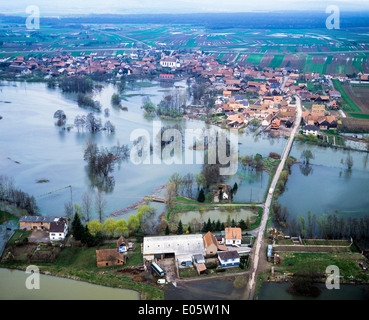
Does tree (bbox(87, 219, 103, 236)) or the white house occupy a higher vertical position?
the white house

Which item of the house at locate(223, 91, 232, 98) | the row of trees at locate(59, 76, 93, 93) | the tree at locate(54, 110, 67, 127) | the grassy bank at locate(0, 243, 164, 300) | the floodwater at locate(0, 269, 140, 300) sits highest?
the row of trees at locate(59, 76, 93, 93)

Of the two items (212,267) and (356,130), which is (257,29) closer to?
(356,130)

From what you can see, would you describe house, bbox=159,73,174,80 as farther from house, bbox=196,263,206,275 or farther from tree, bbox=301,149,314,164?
house, bbox=196,263,206,275

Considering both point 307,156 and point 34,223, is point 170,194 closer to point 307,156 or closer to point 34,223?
point 34,223

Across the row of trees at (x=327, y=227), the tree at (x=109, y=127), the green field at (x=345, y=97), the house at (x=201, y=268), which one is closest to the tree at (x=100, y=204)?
the house at (x=201, y=268)

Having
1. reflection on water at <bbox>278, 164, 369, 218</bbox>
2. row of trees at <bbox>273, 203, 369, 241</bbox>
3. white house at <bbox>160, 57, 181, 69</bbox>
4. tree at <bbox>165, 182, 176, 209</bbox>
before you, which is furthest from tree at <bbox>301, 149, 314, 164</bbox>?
white house at <bbox>160, 57, 181, 69</bbox>

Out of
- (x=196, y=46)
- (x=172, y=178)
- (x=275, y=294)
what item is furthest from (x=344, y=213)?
(x=196, y=46)

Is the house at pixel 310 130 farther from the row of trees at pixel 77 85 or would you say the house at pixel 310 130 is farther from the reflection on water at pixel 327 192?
the row of trees at pixel 77 85
